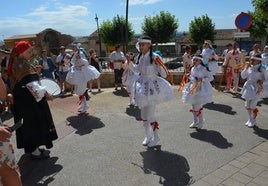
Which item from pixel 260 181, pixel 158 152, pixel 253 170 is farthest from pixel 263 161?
pixel 158 152

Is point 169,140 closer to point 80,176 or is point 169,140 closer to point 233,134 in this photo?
point 233,134

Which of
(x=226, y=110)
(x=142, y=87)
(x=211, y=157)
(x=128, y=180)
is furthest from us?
(x=226, y=110)

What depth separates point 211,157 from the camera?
533 centimetres

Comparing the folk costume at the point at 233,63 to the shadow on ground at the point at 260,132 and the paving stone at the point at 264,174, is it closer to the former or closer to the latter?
the shadow on ground at the point at 260,132

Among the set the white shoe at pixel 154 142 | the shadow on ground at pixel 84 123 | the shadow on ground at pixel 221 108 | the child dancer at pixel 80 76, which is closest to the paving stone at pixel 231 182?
the white shoe at pixel 154 142

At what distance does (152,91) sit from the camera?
5668mm

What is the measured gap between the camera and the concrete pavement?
469 centimetres

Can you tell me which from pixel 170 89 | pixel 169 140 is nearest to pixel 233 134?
pixel 169 140

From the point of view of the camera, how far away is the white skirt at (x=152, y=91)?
5668 mm

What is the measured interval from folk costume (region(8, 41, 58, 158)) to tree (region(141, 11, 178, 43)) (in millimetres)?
48160

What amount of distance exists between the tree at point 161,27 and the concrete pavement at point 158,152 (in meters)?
45.2

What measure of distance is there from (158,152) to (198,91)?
1.97m

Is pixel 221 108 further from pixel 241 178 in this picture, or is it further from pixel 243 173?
pixel 241 178

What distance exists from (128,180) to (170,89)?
6.40 feet
